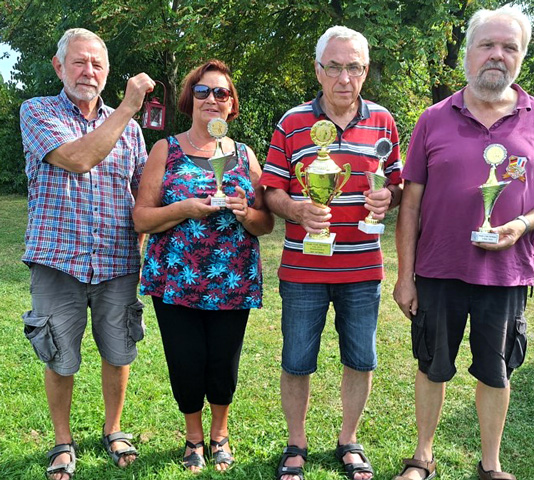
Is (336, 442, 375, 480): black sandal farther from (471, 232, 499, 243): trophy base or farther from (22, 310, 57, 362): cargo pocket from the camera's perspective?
(22, 310, 57, 362): cargo pocket

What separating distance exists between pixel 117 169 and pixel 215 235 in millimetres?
599

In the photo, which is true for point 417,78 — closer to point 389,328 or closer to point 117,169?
point 389,328

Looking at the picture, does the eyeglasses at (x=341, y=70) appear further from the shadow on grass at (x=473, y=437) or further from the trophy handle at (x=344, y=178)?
the shadow on grass at (x=473, y=437)

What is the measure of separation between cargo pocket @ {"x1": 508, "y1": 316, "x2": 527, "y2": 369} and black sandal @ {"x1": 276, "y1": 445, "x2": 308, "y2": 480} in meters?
1.14

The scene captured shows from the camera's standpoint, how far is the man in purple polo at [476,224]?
233 centimetres

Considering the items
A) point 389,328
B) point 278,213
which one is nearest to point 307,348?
point 278,213

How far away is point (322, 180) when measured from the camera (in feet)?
7.74

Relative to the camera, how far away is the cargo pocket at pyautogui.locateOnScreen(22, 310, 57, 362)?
2551 mm

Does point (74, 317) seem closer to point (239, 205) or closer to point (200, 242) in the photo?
point (200, 242)

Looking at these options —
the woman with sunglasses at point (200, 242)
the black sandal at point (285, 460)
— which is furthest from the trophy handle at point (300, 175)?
the black sandal at point (285, 460)

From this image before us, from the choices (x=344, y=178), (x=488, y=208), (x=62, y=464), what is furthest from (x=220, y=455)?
(x=488, y=208)

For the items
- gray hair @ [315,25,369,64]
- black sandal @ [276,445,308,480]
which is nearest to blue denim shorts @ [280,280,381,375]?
black sandal @ [276,445,308,480]

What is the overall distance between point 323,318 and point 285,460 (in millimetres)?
777

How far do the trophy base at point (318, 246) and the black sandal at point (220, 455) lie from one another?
1.21 m
